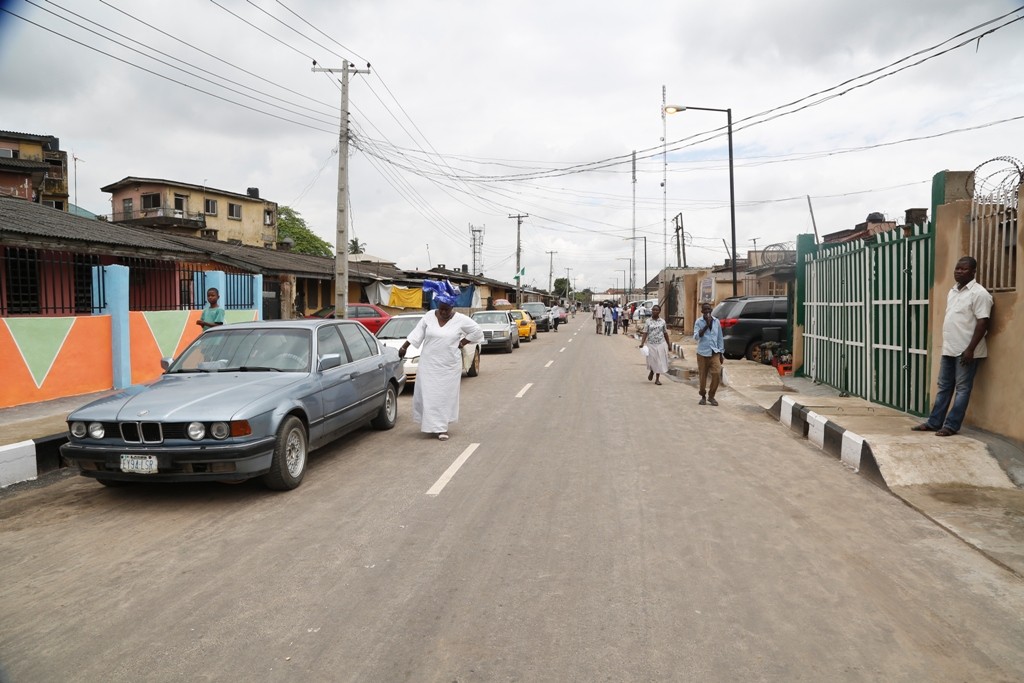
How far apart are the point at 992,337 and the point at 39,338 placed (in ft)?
41.7

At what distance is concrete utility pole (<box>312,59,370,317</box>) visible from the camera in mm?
19094

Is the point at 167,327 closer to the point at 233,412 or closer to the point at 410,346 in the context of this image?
the point at 410,346

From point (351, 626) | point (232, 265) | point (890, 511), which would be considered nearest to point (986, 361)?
point (890, 511)

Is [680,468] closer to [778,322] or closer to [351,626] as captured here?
[351,626]

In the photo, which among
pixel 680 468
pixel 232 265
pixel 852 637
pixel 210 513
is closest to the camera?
pixel 852 637

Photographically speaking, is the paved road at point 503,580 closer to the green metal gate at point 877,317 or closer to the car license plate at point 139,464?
the car license plate at point 139,464

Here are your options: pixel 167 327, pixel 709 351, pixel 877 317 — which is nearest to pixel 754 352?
pixel 709 351

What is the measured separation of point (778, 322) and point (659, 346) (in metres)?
4.97

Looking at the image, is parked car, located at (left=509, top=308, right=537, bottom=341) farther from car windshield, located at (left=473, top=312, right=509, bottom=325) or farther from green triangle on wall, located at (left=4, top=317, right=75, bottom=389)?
green triangle on wall, located at (left=4, top=317, right=75, bottom=389)

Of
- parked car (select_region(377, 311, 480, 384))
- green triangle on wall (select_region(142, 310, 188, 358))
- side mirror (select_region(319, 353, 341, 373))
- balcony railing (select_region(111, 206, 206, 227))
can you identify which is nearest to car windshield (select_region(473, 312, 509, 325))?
parked car (select_region(377, 311, 480, 384))

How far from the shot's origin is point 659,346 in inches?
576

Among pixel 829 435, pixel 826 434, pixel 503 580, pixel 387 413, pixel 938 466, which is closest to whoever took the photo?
pixel 503 580

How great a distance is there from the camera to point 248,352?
6.98m

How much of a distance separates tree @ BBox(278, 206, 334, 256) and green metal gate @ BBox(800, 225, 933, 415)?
5902 cm
